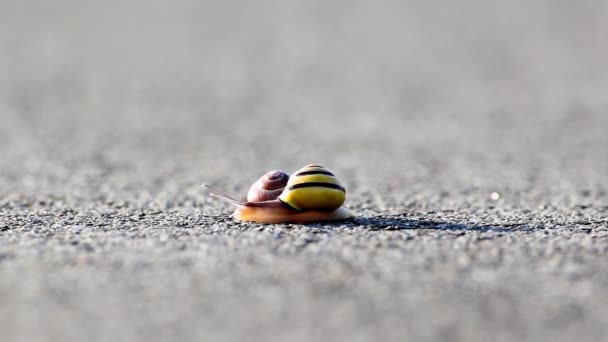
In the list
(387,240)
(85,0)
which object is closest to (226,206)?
(387,240)

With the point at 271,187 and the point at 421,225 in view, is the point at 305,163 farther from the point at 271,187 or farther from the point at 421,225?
the point at 421,225

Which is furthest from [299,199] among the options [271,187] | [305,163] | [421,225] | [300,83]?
[300,83]

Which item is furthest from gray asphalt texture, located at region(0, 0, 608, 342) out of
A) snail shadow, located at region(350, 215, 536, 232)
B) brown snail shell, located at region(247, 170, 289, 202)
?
brown snail shell, located at region(247, 170, 289, 202)

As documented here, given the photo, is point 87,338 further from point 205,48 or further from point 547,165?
point 205,48

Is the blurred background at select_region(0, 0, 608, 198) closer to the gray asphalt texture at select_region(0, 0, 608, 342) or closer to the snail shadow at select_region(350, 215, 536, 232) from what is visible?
the gray asphalt texture at select_region(0, 0, 608, 342)

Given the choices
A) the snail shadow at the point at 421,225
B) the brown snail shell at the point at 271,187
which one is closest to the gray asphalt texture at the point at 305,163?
the snail shadow at the point at 421,225
